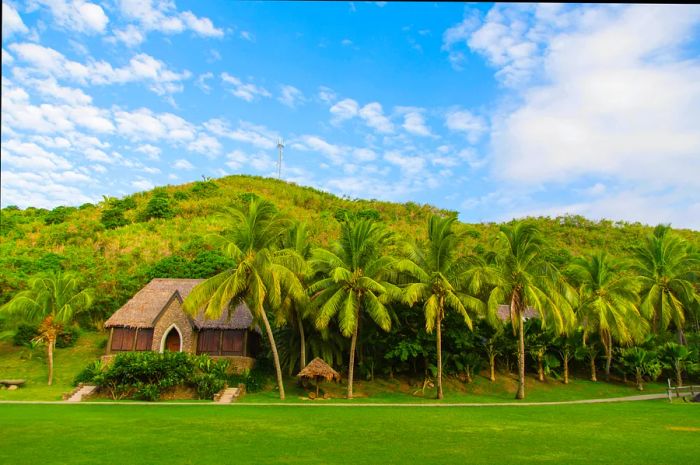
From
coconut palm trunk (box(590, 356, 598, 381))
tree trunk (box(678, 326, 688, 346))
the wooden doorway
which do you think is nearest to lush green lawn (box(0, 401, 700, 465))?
the wooden doorway

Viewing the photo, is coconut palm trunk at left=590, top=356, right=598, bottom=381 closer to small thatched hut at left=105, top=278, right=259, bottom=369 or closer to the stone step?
small thatched hut at left=105, top=278, right=259, bottom=369

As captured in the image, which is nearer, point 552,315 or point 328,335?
point 552,315

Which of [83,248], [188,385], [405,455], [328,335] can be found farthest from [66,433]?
[83,248]

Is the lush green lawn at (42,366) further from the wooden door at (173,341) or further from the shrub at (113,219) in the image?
the shrub at (113,219)

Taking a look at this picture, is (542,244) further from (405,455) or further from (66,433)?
(66,433)

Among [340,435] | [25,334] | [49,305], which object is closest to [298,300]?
[340,435]

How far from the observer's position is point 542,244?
25.2m

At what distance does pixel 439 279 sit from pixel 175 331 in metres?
15.3

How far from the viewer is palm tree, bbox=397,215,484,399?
24500 millimetres

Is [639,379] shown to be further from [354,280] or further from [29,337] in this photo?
[29,337]

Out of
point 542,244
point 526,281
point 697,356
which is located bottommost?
point 697,356

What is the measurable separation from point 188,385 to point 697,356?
1155 inches

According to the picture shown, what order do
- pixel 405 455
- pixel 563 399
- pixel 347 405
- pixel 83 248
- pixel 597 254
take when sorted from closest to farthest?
1. pixel 405 455
2. pixel 347 405
3. pixel 563 399
4. pixel 597 254
5. pixel 83 248

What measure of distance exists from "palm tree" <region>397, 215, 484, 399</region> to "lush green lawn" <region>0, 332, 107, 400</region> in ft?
57.0
